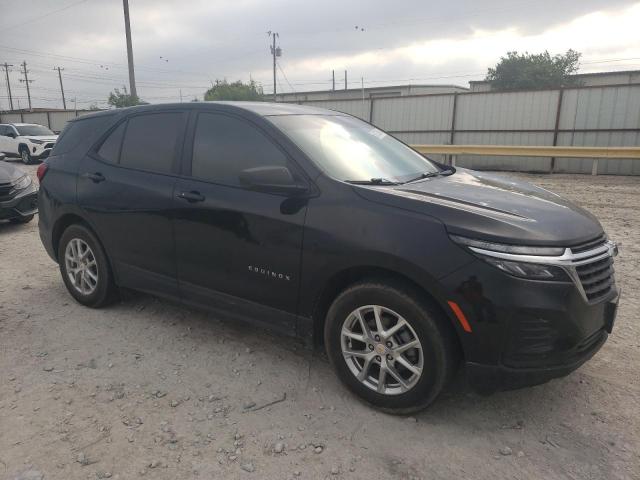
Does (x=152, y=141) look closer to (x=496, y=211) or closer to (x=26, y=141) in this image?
(x=496, y=211)

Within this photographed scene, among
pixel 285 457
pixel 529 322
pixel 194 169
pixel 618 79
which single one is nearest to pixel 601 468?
pixel 529 322

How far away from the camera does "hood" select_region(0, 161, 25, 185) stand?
24.8ft

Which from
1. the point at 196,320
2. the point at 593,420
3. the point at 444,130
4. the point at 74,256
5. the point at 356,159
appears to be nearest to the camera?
the point at 593,420

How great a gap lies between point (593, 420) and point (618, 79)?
149ft

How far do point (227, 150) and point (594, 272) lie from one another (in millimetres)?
2391

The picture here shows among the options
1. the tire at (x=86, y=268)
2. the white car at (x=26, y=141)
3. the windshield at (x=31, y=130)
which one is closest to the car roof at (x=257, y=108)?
the tire at (x=86, y=268)

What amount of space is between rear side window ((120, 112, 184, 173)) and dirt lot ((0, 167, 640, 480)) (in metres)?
1.33

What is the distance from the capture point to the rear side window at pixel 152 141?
3742 mm

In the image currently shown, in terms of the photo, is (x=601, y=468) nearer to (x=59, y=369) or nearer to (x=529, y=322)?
(x=529, y=322)

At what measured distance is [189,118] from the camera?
3688 millimetres

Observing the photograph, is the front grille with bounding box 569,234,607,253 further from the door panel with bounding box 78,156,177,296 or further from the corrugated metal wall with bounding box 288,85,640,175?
the corrugated metal wall with bounding box 288,85,640,175

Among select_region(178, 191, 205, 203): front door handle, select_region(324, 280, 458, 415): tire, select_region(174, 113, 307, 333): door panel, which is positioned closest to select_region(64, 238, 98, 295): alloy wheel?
select_region(174, 113, 307, 333): door panel

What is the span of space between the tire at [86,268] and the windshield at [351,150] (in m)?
2.05

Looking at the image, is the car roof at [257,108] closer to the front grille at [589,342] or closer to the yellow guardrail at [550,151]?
the front grille at [589,342]
